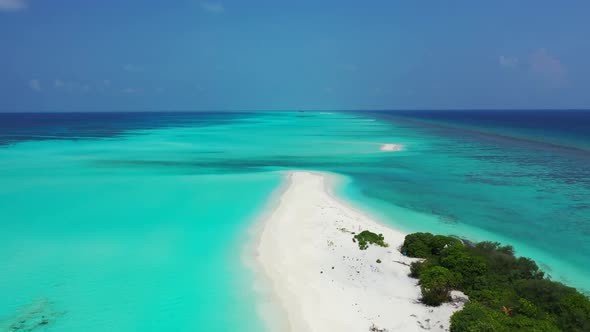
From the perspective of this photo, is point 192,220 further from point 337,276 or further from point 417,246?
point 417,246

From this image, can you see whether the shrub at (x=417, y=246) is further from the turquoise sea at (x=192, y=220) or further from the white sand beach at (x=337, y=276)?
the turquoise sea at (x=192, y=220)

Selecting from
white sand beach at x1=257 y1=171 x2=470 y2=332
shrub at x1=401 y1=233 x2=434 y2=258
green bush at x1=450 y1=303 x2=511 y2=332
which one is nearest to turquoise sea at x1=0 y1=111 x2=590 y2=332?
white sand beach at x1=257 y1=171 x2=470 y2=332

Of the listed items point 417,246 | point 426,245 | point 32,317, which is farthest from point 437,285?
point 32,317

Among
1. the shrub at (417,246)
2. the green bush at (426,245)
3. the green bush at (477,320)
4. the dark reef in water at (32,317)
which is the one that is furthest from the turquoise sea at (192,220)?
the green bush at (477,320)

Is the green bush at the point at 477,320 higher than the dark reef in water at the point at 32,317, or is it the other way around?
the green bush at the point at 477,320

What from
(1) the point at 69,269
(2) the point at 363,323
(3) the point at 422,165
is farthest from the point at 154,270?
(3) the point at 422,165
